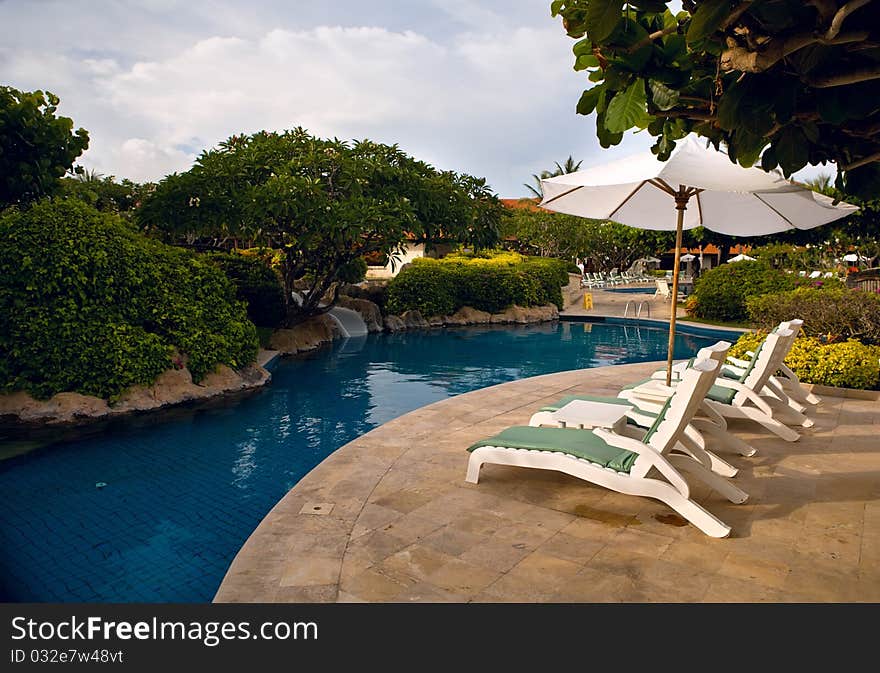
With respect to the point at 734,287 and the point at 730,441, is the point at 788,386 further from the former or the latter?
the point at 734,287

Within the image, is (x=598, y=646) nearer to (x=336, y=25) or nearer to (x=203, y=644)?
(x=203, y=644)

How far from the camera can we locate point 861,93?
217cm

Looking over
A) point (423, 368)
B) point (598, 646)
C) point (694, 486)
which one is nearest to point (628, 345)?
point (423, 368)

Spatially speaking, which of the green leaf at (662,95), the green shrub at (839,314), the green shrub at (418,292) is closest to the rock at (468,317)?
the green shrub at (418,292)

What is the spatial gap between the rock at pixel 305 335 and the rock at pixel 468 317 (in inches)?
203

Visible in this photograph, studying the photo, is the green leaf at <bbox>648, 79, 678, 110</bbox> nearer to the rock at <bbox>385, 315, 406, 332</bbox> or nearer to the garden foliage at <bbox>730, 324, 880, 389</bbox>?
the garden foliage at <bbox>730, 324, 880, 389</bbox>

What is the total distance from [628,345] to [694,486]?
42.2 ft

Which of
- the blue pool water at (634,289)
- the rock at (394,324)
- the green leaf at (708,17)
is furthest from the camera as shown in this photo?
Result: the blue pool water at (634,289)

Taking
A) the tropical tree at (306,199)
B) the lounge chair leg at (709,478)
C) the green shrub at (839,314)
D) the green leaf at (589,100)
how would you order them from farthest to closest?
1. the tropical tree at (306,199)
2. the green shrub at (839,314)
3. the lounge chair leg at (709,478)
4. the green leaf at (589,100)

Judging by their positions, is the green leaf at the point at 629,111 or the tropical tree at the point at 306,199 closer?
the green leaf at the point at 629,111

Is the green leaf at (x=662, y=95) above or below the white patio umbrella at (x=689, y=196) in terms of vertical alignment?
below

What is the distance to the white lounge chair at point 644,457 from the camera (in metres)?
4.09

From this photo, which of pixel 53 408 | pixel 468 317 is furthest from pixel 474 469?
pixel 468 317

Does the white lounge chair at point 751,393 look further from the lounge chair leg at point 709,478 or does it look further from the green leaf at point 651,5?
the green leaf at point 651,5
